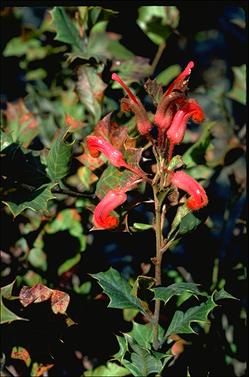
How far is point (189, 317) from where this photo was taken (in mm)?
1177

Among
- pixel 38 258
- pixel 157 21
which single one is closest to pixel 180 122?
pixel 38 258

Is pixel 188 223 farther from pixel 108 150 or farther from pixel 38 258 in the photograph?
pixel 38 258

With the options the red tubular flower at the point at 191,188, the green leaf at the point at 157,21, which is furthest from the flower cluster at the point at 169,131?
the green leaf at the point at 157,21

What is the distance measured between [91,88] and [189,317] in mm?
641

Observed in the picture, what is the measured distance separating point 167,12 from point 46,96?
→ 1.56 ft

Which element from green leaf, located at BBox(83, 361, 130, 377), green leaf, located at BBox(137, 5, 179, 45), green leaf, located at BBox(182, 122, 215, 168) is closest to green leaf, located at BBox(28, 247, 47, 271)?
green leaf, located at BBox(83, 361, 130, 377)

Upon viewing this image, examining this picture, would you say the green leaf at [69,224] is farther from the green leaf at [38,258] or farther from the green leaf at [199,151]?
the green leaf at [199,151]

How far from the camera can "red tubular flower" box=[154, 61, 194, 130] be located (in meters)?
1.02

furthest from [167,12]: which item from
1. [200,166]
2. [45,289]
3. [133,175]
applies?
[45,289]

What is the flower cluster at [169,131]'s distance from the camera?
40.9 inches

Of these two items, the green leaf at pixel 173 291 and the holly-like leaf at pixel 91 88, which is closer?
the green leaf at pixel 173 291

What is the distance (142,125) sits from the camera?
3.67 feet

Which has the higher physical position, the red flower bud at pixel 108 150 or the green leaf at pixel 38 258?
the red flower bud at pixel 108 150

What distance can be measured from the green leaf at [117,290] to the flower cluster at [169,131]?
0.11 m
